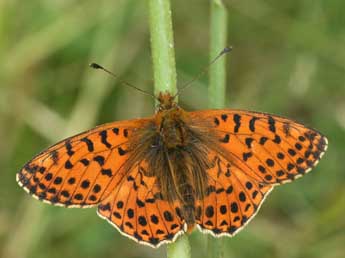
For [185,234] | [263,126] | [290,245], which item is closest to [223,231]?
[185,234]

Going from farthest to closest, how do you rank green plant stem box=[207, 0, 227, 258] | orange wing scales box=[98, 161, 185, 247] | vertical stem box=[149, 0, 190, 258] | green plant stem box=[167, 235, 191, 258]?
orange wing scales box=[98, 161, 185, 247] < green plant stem box=[207, 0, 227, 258] < vertical stem box=[149, 0, 190, 258] < green plant stem box=[167, 235, 191, 258]

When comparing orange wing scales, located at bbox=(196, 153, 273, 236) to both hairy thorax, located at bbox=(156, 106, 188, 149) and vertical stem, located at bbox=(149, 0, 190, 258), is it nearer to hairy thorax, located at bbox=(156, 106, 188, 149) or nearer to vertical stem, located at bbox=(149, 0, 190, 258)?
hairy thorax, located at bbox=(156, 106, 188, 149)

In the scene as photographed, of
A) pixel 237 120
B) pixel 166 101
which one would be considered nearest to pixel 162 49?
pixel 166 101

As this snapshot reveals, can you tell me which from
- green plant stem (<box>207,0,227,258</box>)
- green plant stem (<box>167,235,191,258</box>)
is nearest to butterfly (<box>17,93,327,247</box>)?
green plant stem (<box>207,0,227,258</box>)

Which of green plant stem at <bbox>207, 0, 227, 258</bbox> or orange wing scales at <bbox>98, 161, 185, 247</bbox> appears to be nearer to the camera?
green plant stem at <bbox>207, 0, 227, 258</bbox>

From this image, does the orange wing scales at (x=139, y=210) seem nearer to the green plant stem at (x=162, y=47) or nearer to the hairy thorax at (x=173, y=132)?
the hairy thorax at (x=173, y=132)

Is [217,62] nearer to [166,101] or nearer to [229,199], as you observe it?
[166,101]

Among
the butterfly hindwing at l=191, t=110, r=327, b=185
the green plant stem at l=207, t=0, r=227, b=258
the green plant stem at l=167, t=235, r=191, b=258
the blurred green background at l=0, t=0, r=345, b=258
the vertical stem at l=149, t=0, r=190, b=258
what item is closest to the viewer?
the green plant stem at l=167, t=235, r=191, b=258

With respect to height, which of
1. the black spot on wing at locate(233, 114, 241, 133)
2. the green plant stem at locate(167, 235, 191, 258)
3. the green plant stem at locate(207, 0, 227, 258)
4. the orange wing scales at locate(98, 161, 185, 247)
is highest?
the green plant stem at locate(207, 0, 227, 258)
